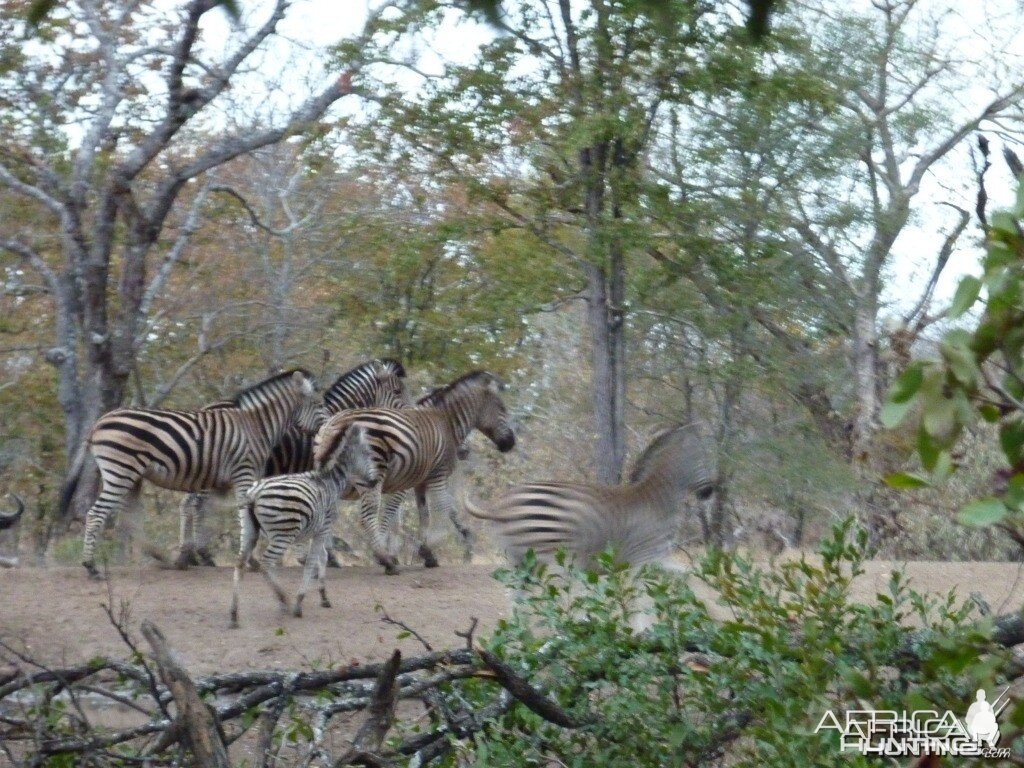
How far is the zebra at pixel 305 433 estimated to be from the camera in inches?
497

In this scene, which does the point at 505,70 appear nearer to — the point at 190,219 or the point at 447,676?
the point at 190,219

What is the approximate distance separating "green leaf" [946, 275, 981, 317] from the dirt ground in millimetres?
6718

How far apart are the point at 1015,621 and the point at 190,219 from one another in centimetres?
1171

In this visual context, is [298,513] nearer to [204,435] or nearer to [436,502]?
[204,435]

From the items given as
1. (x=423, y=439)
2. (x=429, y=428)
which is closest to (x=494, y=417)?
(x=429, y=428)

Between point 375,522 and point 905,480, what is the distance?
33.3 feet

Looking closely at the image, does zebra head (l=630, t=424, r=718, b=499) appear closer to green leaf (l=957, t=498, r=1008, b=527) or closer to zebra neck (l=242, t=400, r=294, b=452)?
zebra neck (l=242, t=400, r=294, b=452)

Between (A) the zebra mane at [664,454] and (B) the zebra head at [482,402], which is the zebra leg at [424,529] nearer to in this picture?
(B) the zebra head at [482,402]

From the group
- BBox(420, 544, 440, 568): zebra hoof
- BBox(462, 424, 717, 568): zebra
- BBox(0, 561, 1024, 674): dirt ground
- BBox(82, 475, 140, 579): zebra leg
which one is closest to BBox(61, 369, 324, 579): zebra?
BBox(82, 475, 140, 579): zebra leg

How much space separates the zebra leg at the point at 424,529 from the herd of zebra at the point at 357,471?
0.01 m

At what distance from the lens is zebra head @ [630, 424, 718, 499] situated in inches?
364

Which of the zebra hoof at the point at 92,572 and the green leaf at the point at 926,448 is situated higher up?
the green leaf at the point at 926,448

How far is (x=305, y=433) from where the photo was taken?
505 inches

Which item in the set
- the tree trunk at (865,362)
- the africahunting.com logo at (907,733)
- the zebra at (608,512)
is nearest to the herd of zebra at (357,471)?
the zebra at (608,512)
